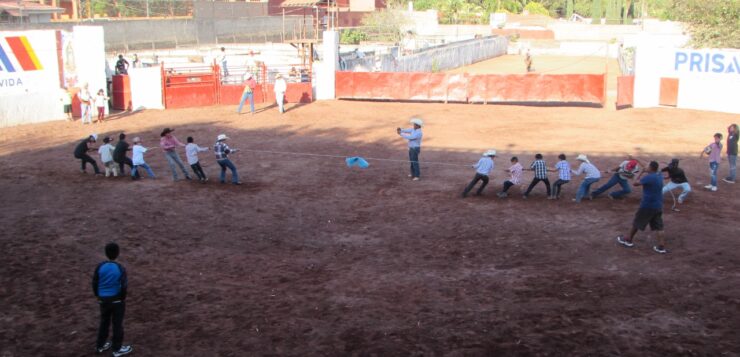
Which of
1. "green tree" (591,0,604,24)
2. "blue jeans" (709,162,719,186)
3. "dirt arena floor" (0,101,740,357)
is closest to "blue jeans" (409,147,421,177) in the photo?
"dirt arena floor" (0,101,740,357)

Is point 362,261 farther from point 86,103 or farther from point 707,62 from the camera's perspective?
point 707,62

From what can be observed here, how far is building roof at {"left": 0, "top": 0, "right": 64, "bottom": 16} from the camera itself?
142 feet

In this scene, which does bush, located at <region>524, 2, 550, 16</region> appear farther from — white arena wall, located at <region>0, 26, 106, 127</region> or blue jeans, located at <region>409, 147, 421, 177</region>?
blue jeans, located at <region>409, 147, 421, 177</region>

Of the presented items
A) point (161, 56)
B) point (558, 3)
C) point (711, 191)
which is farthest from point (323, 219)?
point (558, 3)

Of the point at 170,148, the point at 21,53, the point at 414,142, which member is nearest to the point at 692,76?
the point at 414,142

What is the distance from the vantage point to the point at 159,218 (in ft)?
45.6

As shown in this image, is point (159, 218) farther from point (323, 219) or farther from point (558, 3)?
point (558, 3)

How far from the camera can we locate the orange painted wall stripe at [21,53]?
79.3 feet

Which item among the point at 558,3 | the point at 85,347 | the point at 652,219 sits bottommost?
the point at 85,347

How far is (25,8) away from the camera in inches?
1762

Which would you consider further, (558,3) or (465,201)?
(558,3)

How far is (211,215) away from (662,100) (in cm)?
2031

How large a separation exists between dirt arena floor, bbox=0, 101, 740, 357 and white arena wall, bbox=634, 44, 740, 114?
7066 millimetres

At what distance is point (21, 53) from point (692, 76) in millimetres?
25100
